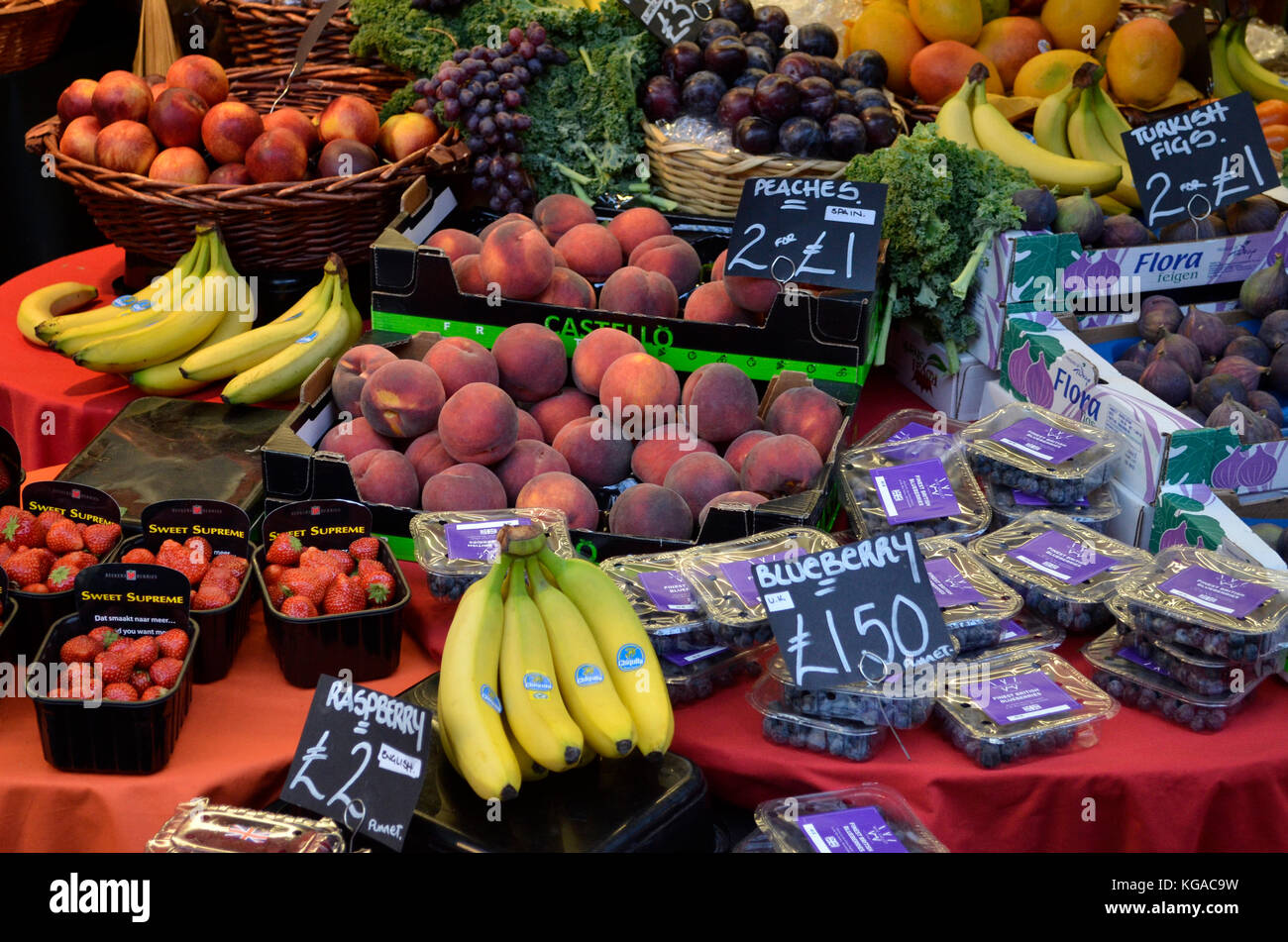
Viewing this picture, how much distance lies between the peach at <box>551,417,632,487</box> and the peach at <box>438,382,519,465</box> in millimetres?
102

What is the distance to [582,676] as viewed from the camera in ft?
4.53

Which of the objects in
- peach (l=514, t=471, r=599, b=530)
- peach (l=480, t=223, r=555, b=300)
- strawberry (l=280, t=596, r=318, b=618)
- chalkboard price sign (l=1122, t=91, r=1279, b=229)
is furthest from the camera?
chalkboard price sign (l=1122, t=91, r=1279, b=229)

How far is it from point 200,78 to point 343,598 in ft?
5.54

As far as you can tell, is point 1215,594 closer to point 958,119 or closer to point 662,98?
point 958,119

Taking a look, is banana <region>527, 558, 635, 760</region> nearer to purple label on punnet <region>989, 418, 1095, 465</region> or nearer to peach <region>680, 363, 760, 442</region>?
peach <region>680, 363, 760, 442</region>

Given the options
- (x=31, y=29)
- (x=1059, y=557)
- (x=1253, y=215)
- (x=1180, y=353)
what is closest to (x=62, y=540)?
(x=1059, y=557)

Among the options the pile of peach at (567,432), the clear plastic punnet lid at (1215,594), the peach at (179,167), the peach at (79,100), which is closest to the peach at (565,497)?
the pile of peach at (567,432)

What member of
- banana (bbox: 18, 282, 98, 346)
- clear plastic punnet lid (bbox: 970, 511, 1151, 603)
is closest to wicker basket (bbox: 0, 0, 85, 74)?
banana (bbox: 18, 282, 98, 346)

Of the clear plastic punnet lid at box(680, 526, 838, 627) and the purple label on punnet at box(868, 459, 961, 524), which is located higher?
the purple label on punnet at box(868, 459, 961, 524)

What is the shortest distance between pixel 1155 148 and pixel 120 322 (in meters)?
2.16

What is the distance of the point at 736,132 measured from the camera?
8.30 ft

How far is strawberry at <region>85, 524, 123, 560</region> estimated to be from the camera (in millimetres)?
1720
